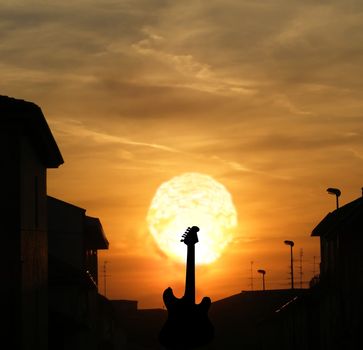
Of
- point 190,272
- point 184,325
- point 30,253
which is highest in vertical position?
point 30,253

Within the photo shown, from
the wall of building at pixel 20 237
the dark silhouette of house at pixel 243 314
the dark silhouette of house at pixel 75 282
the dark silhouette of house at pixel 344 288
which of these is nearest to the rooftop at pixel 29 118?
the wall of building at pixel 20 237

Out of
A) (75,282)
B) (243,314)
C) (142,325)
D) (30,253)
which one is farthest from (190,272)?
(142,325)

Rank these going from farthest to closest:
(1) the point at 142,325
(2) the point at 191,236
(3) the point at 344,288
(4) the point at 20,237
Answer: (1) the point at 142,325 < (3) the point at 344,288 < (4) the point at 20,237 < (2) the point at 191,236

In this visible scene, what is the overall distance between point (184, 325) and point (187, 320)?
162 mm

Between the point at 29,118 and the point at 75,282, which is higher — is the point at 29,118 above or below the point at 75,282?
above

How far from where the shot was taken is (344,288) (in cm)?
5894

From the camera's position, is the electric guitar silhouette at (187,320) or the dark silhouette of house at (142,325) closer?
the electric guitar silhouette at (187,320)

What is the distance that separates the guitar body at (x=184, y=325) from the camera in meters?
28.6

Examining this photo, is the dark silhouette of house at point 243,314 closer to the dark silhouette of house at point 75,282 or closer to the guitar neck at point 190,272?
the dark silhouette of house at point 75,282

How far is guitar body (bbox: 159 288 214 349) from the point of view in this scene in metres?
28.6

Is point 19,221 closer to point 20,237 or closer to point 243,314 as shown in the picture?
point 20,237

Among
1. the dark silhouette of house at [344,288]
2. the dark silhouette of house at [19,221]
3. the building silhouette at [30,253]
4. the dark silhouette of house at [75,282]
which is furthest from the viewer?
the dark silhouette of house at [344,288]

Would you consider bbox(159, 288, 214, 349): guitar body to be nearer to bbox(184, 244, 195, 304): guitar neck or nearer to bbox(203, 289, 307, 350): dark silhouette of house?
bbox(184, 244, 195, 304): guitar neck

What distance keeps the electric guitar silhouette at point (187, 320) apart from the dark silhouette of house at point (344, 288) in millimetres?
26011
